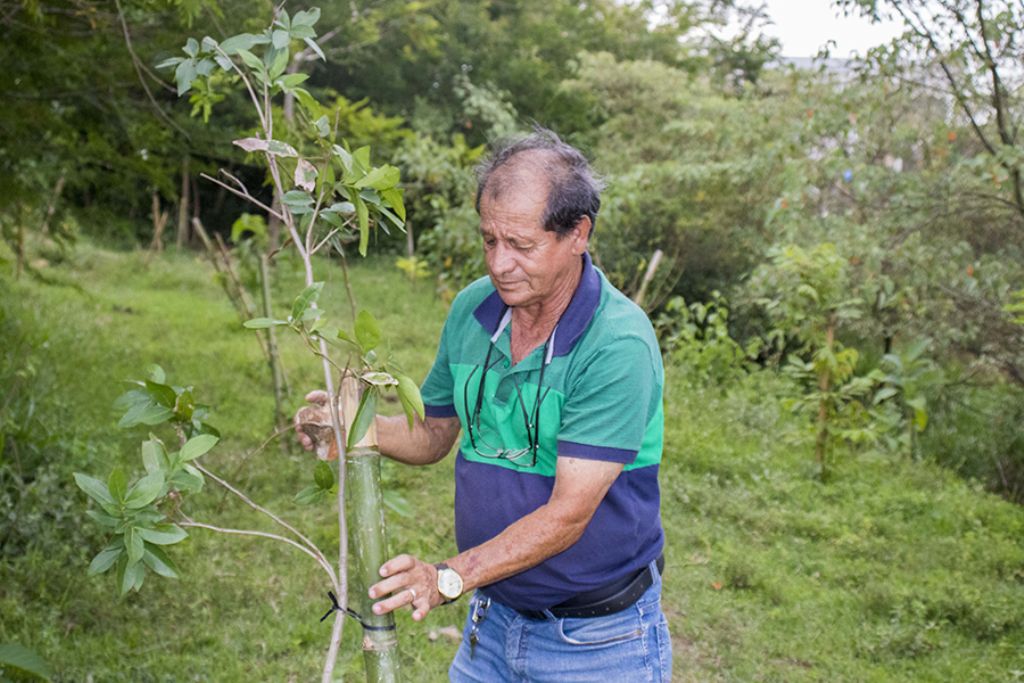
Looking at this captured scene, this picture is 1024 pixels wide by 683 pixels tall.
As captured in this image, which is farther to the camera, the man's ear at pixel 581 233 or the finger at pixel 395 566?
the man's ear at pixel 581 233

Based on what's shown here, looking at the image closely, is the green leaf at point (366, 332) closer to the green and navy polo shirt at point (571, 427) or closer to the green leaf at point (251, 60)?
the green and navy polo shirt at point (571, 427)

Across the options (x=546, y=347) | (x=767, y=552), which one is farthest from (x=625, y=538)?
(x=767, y=552)

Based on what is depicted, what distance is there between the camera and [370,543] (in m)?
1.65

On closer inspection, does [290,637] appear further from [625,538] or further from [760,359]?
[760,359]

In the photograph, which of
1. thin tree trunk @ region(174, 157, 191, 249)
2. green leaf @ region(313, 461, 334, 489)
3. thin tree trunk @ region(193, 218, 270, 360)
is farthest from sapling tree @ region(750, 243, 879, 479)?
thin tree trunk @ region(174, 157, 191, 249)

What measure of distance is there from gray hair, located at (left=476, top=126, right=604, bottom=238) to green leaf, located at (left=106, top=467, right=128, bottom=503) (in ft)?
2.55

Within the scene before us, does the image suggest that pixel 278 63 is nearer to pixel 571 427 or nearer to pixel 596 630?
pixel 571 427

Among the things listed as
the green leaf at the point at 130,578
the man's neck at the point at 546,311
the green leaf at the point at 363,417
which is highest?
the man's neck at the point at 546,311

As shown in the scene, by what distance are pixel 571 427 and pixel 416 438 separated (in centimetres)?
51

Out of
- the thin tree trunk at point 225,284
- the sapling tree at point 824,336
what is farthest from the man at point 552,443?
the sapling tree at point 824,336

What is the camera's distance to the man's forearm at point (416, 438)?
2.15 metres

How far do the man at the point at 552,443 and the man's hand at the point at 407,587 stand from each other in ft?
0.19

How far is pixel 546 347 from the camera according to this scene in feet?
6.31

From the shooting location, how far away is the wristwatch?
166cm
